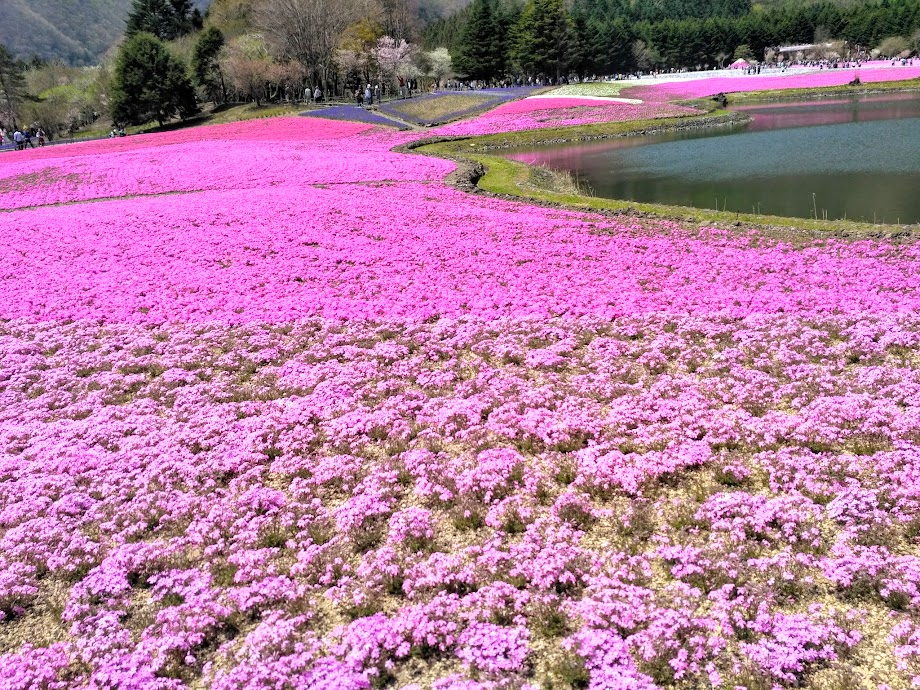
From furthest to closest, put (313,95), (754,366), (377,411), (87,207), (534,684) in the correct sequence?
(313,95) → (87,207) → (754,366) → (377,411) → (534,684)

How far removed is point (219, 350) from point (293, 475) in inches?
270

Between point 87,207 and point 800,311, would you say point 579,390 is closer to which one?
point 800,311

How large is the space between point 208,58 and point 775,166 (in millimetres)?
112391

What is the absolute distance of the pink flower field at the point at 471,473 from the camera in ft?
22.5

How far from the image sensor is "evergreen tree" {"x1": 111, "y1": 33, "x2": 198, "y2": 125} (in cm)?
9888

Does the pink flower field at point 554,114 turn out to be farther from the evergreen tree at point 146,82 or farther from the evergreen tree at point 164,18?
the evergreen tree at point 164,18

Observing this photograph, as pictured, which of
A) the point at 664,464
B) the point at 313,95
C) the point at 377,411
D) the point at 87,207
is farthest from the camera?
the point at 313,95

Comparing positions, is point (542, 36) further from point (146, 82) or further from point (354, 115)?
point (146, 82)

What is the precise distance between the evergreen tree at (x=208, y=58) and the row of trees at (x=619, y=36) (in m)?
47.4

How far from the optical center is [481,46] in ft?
411

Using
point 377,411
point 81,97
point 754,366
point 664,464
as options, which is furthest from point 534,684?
point 81,97

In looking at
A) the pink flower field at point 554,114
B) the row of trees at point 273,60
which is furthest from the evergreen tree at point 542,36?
the pink flower field at point 554,114

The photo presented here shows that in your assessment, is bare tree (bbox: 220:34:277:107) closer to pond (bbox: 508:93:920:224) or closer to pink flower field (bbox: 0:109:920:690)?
pond (bbox: 508:93:920:224)

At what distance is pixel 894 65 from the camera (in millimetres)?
122438
